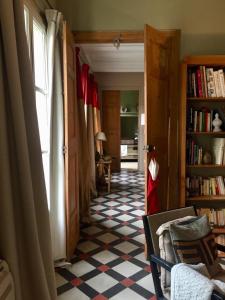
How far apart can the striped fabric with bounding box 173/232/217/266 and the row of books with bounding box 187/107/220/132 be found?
4.45 feet

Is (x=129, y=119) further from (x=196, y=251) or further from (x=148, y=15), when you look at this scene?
(x=196, y=251)

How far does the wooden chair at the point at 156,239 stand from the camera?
1.71 metres

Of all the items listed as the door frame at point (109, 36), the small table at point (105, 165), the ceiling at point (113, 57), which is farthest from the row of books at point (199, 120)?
the small table at point (105, 165)

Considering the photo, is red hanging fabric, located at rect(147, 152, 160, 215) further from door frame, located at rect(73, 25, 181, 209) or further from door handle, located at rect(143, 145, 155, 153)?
door frame, located at rect(73, 25, 181, 209)

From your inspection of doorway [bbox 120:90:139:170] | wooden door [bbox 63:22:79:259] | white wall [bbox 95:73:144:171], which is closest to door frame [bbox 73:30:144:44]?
wooden door [bbox 63:22:79:259]

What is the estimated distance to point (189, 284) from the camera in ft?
4.29

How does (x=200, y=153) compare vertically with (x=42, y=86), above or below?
below

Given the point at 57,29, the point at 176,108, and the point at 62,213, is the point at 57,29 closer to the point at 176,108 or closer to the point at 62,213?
the point at 176,108

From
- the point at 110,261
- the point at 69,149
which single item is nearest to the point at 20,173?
the point at 69,149

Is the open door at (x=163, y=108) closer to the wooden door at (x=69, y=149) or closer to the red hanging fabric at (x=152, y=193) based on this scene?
the red hanging fabric at (x=152, y=193)

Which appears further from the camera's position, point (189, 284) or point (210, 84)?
point (210, 84)

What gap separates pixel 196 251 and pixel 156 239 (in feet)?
0.95

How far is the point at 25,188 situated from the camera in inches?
50.3

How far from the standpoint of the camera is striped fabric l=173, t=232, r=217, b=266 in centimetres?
166
